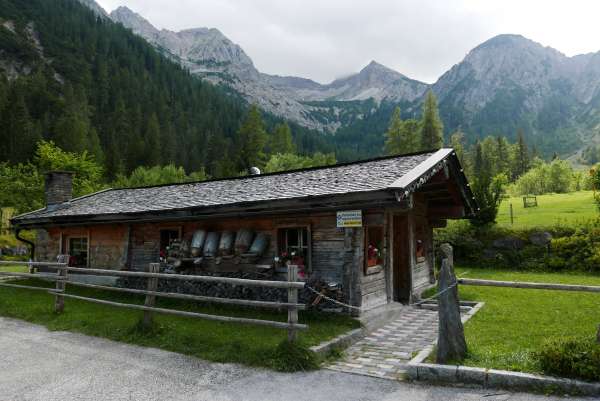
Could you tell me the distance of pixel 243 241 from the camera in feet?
33.6

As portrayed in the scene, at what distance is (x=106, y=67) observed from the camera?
307 ft

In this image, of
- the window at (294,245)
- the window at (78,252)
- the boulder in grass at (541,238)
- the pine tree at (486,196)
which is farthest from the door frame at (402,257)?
the window at (78,252)

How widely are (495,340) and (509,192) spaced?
5571cm

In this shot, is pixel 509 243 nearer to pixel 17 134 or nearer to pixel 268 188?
pixel 268 188

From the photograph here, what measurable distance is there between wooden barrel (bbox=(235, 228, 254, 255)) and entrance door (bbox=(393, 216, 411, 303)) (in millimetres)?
4300

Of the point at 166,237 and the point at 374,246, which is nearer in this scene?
the point at 374,246

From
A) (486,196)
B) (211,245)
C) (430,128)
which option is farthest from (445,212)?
(430,128)

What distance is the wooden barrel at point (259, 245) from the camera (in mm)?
10062

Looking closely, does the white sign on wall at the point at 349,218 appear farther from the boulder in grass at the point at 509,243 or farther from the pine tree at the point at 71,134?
the pine tree at the point at 71,134

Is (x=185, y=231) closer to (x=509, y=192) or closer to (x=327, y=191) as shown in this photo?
(x=327, y=191)

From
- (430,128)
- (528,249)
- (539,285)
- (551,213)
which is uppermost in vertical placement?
(430,128)

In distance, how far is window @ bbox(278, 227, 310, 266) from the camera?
32.0 feet

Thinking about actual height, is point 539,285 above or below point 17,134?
below

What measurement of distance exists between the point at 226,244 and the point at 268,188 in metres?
1.91
